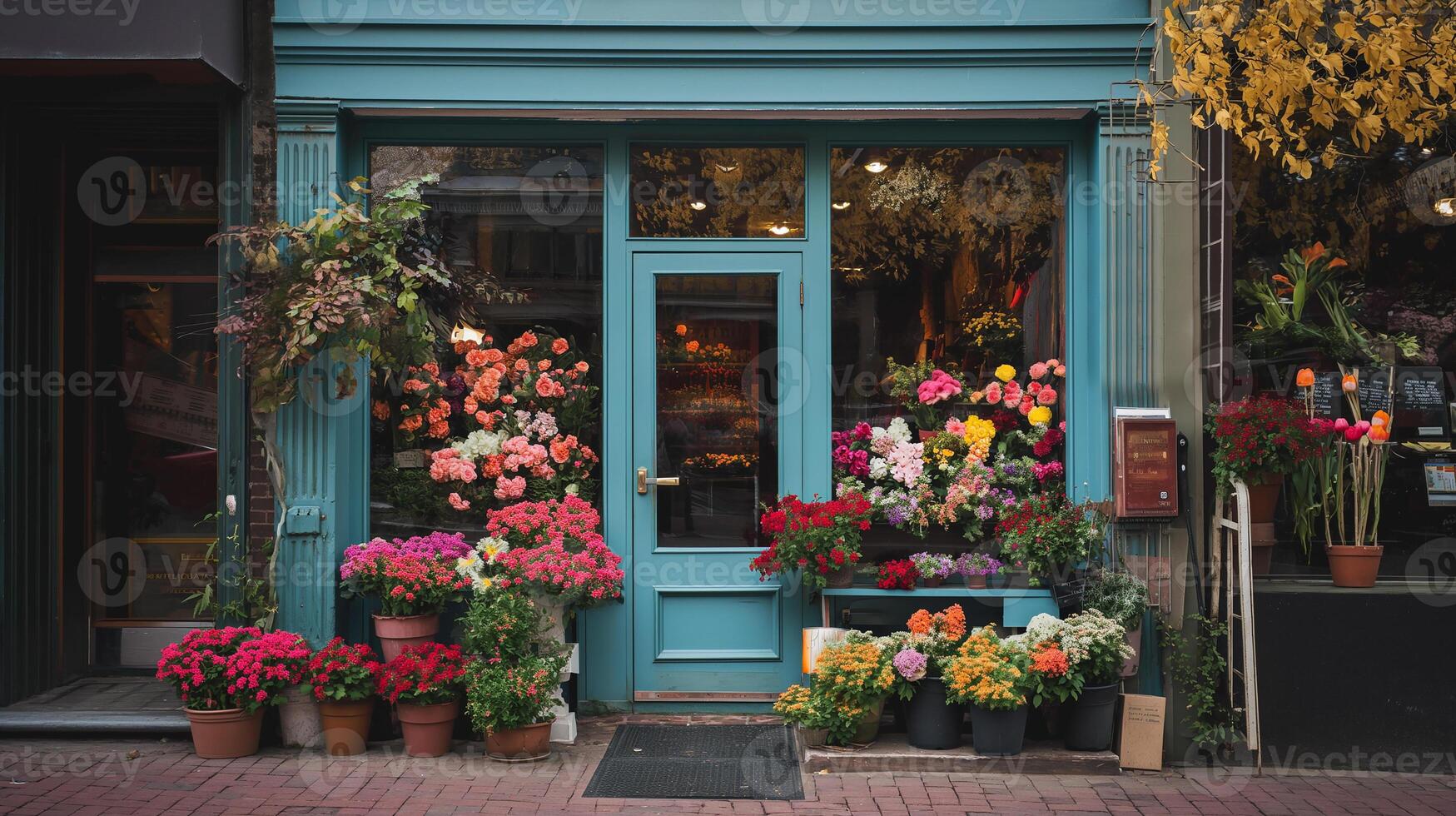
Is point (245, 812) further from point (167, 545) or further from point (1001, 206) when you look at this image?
point (1001, 206)

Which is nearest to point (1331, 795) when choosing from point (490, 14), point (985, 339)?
point (985, 339)

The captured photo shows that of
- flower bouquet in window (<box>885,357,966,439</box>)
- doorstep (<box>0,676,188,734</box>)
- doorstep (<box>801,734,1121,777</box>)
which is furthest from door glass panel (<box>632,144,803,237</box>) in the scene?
doorstep (<box>0,676,188,734</box>)

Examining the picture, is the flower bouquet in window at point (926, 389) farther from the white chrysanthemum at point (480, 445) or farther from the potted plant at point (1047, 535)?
the white chrysanthemum at point (480, 445)

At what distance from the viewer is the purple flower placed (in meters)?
5.41

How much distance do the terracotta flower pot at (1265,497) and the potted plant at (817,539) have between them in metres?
2.03

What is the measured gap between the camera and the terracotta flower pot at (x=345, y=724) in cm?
568

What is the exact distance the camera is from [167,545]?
7281 mm

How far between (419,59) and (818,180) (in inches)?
90.3

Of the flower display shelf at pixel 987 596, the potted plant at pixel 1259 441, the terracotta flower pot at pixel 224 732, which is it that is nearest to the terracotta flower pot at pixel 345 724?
the terracotta flower pot at pixel 224 732
